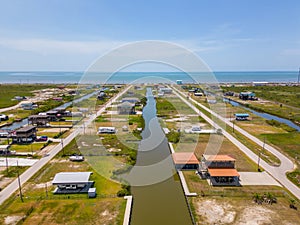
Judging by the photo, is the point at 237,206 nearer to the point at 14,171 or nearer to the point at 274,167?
the point at 274,167

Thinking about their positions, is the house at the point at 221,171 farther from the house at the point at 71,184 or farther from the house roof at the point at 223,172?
the house at the point at 71,184

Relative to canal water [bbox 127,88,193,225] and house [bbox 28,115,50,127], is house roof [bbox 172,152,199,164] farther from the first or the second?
house [bbox 28,115,50,127]

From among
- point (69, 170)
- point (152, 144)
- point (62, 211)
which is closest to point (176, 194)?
point (62, 211)

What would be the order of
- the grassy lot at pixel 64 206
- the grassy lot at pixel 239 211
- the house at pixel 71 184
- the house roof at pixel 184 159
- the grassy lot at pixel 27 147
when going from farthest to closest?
the grassy lot at pixel 27 147
the house roof at pixel 184 159
the house at pixel 71 184
the grassy lot at pixel 64 206
the grassy lot at pixel 239 211

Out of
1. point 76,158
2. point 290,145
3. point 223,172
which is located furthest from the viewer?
point 290,145

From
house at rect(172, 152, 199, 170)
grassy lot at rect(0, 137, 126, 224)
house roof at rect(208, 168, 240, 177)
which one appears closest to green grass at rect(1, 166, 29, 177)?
grassy lot at rect(0, 137, 126, 224)

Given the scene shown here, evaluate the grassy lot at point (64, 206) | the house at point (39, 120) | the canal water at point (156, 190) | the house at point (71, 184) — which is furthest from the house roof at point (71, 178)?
the house at point (39, 120)

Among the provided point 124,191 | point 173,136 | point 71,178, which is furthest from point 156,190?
point 173,136

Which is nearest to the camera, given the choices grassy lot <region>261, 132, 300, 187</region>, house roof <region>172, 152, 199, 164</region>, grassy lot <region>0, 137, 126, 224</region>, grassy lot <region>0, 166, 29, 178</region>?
grassy lot <region>0, 137, 126, 224</region>
